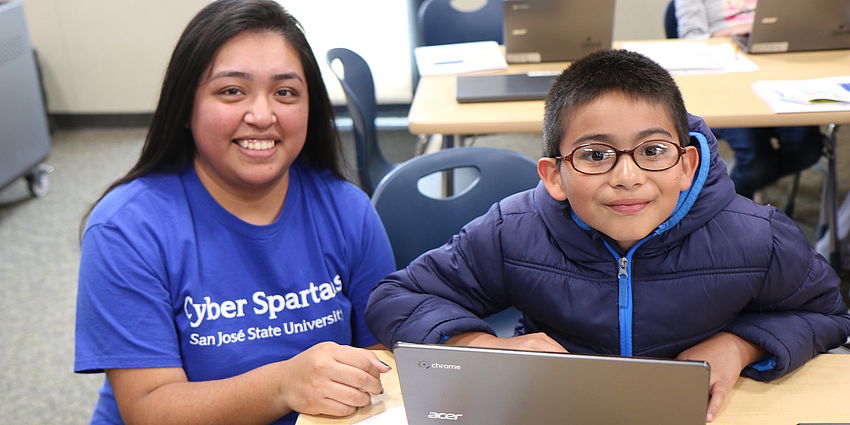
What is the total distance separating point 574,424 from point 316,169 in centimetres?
79

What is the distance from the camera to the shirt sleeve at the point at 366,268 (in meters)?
1.48

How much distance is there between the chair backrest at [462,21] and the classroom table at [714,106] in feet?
1.53

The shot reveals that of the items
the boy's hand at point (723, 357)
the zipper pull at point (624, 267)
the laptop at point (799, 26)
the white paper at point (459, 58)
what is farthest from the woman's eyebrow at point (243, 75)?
the laptop at point (799, 26)

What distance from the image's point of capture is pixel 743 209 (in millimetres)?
1236

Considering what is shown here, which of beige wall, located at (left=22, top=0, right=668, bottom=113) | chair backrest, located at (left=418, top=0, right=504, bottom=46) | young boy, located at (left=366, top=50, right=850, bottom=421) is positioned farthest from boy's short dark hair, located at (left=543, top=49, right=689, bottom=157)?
beige wall, located at (left=22, top=0, right=668, bottom=113)

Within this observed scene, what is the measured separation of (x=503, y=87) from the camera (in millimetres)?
2467

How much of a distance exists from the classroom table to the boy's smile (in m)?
0.97

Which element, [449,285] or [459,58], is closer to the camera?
[449,285]

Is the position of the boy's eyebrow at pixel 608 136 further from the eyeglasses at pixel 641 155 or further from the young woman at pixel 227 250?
the young woman at pixel 227 250

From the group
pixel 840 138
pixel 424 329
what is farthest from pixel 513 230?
pixel 840 138

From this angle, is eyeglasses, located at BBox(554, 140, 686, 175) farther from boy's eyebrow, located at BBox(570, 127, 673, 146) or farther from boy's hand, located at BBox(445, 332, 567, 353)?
boy's hand, located at BBox(445, 332, 567, 353)

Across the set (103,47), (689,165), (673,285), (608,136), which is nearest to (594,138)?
(608,136)

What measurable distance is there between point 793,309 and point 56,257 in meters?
2.91

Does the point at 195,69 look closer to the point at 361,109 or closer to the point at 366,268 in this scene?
the point at 366,268
